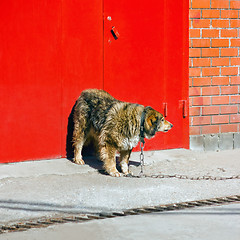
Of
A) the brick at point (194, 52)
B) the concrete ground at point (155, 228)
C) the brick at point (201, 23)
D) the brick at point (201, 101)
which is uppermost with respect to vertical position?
the brick at point (201, 23)

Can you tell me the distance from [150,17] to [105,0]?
0.76 meters

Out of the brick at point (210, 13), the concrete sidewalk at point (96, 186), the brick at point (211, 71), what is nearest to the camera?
the concrete sidewalk at point (96, 186)

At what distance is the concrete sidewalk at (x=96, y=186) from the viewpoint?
19.9 ft

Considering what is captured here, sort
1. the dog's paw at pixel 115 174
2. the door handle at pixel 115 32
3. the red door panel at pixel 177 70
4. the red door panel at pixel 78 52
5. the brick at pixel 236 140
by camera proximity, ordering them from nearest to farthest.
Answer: the dog's paw at pixel 115 174 < the red door panel at pixel 78 52 < the door handle at pixel 115 32 < the red door panel at pixel 177 70 < the brick at pixel 236 140

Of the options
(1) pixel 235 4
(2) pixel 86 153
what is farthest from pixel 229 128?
(2) pixel 86 153

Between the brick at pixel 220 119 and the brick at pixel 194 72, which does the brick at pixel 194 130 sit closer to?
the brick at pixel 220 119

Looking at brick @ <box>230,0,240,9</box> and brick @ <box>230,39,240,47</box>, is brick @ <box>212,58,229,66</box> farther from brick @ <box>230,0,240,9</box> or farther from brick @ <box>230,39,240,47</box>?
brick @ <box>230,0,240,9</box>

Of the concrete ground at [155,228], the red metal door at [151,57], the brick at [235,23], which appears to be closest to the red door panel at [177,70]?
the red metal door at [151,57]

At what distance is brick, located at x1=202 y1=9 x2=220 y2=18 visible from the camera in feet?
28.7

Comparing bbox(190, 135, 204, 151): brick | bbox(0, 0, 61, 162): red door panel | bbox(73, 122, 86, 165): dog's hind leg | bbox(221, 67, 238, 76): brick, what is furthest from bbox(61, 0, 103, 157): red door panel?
bbox(221, 67, 238, 76): brick

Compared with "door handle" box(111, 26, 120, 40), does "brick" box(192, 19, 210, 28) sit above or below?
above

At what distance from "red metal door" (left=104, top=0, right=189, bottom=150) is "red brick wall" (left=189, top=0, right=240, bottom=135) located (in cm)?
14

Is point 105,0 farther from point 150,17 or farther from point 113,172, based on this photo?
point 113,172

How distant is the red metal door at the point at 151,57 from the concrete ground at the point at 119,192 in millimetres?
748
